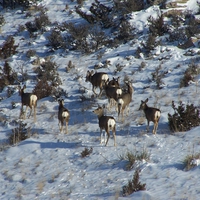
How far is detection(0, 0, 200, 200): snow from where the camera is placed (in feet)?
23.9

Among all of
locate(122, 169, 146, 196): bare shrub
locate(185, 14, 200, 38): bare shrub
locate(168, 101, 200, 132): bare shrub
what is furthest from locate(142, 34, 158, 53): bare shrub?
locate(122, 169, 146, 196): bare shrub

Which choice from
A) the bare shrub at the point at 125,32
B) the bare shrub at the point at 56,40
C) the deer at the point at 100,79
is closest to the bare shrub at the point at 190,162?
the deer at the point at 100,79

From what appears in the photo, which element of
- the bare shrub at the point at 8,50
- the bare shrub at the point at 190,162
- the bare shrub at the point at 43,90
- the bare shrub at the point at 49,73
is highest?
the bare shrub at the point at 8,50

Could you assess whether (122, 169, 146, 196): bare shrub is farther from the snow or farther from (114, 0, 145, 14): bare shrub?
(114, 0, 145, 14): bare shrub

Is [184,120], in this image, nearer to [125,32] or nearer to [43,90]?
[43,90]

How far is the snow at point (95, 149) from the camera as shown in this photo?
23.9 ft

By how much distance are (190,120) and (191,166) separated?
2.77 meters

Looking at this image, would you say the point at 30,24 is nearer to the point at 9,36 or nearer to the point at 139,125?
the point at 9,36

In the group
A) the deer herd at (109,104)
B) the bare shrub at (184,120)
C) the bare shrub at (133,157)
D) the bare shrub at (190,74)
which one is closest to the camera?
the bare shrub at (133,157)

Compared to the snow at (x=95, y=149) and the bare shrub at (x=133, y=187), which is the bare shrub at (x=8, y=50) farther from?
the bare shrub at (x=133, y=187)

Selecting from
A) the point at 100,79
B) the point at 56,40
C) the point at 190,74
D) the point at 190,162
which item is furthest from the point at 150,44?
the point at 190,162

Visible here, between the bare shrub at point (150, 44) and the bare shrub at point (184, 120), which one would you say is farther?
the bare shrub at point (150, 44)

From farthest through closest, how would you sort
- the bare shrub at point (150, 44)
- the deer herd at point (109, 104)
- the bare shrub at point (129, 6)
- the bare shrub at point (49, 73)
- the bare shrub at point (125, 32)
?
the bare shrub at point (129, 6), the bare shrub at point (125, 32), the bare shrub at point (150, 44), the bare shrub at point (49, 73), the deer herd at point (109, 104)

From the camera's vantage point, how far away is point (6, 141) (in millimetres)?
10969
